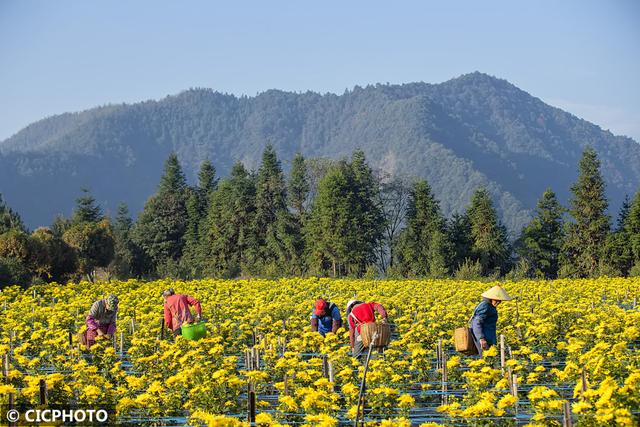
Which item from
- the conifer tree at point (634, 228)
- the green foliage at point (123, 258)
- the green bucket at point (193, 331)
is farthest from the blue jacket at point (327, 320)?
the green foliage at point (123, 258)

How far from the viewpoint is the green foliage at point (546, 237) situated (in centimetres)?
5619

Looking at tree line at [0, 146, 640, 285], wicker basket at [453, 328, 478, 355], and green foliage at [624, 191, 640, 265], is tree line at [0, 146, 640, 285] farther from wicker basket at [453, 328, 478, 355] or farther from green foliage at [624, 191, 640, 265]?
wicker basket at [453, 328, 478, 355]

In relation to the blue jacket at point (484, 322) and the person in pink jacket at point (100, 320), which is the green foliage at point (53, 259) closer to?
the person in pink jacket at point (100, 320)

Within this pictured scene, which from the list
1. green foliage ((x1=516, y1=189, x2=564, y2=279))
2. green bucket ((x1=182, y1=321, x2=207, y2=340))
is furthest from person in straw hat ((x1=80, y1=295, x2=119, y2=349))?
green foliage ((x1=516, y1=189, x2=564, y2=279))

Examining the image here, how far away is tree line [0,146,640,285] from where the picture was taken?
174 ft

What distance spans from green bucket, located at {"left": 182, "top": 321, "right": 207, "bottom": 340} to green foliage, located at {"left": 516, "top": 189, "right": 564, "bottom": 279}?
146 feet

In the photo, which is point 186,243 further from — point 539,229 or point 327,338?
point 327,338

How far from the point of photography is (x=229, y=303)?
24359mm

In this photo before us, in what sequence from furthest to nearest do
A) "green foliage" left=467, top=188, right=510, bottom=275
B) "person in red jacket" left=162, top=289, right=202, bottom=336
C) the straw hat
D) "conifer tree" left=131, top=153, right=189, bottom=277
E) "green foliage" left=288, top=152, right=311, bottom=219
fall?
"conifer tree" left=131, top=153, right=189, bottom=277, "green foliage" left=288, top=152, right=311, bottom=219, "green foliage" left=467, top=188, right=510, bottom=275, "person in red jacket" left=162, top=289, right=202, bottom=336, the straw hat

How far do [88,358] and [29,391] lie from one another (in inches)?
207

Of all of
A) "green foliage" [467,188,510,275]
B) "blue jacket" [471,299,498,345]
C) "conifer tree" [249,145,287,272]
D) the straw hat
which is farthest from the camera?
"conifer tree" [249,145,287,272]

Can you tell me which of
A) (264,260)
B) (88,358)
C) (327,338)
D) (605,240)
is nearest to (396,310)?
(327,338)

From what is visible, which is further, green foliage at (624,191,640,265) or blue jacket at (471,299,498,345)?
green foliage at (624,191,640,265)

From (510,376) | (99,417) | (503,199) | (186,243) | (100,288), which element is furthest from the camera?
(503,199)
